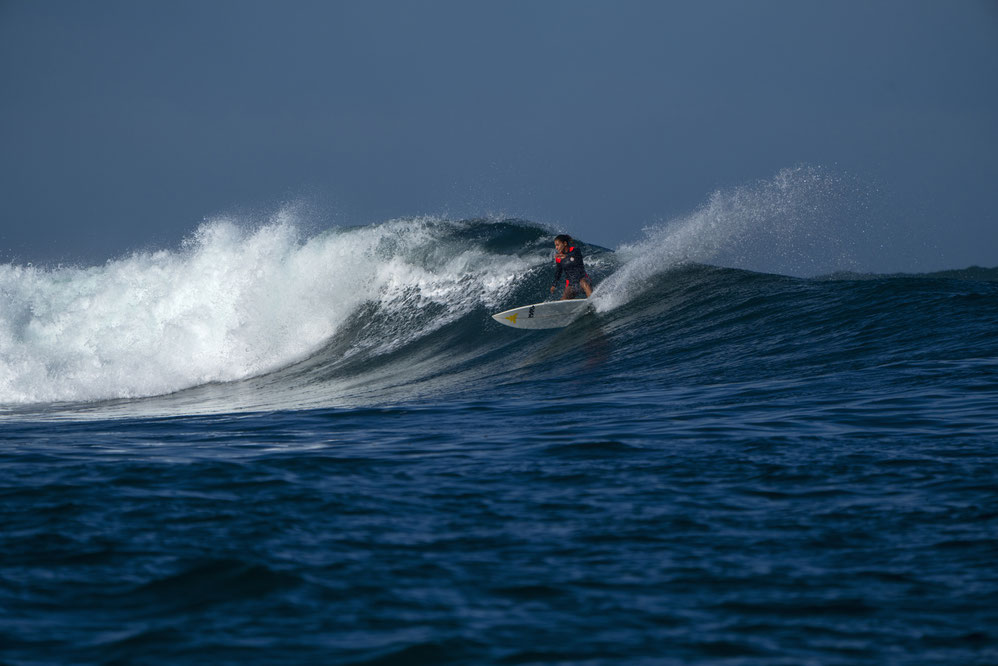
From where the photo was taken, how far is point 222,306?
59.2 ft

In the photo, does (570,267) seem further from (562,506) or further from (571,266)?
(562,506)

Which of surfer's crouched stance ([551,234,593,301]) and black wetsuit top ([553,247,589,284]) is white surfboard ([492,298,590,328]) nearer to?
surfer's crouched stance ([551,234,593,301])

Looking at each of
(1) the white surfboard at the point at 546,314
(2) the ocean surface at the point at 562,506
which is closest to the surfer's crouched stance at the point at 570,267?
(1) the white surfboard at the point at 546,314

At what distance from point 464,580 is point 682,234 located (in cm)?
1397

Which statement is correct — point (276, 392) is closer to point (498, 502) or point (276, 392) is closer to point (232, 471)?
point (232, 471)

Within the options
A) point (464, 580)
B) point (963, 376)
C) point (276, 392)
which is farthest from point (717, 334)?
point (464, 580)

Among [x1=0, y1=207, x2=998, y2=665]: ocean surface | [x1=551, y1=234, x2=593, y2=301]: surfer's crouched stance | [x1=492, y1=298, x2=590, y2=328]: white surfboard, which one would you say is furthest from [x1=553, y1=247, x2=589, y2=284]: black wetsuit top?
[x1=0, y1=207, x2=998, y2=665]: ocean surface

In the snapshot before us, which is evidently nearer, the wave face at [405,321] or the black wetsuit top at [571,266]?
the wave face at [405,321]

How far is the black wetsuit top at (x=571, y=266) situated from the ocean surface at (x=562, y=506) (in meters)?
1.59

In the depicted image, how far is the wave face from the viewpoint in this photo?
11609 millimetres

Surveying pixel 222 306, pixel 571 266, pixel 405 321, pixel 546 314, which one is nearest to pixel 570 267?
pixel 571 266

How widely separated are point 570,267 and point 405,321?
3577 millimetres

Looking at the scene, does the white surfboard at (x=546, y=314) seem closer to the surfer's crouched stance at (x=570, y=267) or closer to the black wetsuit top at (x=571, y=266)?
the surfer's crouched stance at (x=570, y=267)

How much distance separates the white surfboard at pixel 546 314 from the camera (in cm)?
1440
